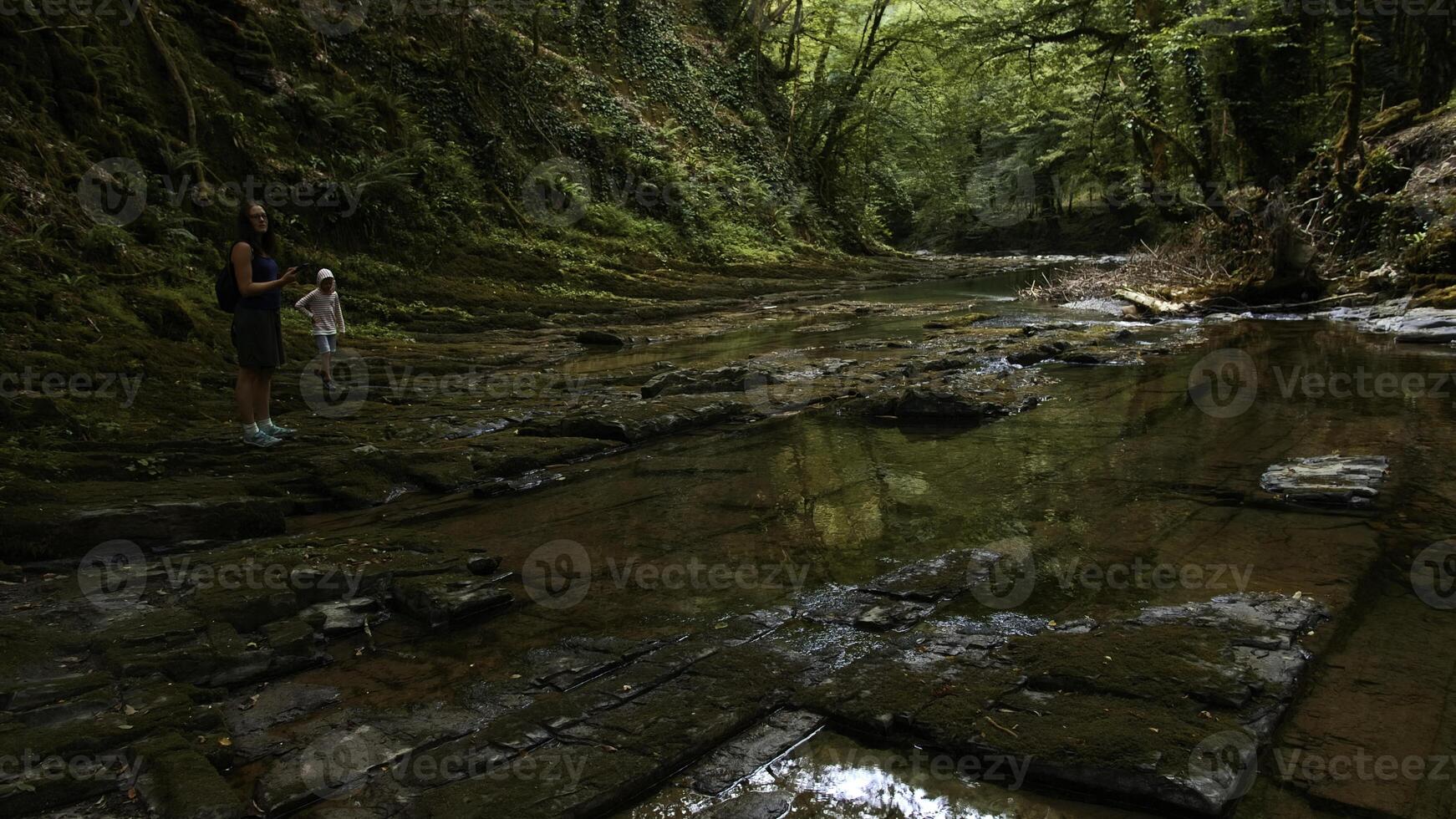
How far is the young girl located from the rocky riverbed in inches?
47.6

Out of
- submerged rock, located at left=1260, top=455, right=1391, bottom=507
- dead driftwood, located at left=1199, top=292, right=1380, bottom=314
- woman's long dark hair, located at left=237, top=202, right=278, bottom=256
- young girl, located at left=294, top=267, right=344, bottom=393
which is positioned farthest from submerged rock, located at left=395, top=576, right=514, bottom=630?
dead driftwood, located at left=1199, top=292, right=1380, bottom=314

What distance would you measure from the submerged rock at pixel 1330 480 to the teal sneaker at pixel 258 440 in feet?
23.5

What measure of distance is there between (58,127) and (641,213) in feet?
46.6

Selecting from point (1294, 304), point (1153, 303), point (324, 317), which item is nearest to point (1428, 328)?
point (1294, 304)

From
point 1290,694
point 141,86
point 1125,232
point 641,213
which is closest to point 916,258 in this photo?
point 1125,232

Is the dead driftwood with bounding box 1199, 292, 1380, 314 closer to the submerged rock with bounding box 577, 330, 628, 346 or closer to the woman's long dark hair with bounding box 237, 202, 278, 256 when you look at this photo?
the submerged rock with bounding box 577, 330, 628, 346

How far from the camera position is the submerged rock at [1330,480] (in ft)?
15.8

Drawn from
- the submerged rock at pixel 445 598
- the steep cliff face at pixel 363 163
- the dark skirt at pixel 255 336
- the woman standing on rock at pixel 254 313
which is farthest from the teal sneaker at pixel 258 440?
the submerged rock at pixel 445 598

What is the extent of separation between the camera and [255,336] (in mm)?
6324

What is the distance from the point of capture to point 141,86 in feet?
36.8

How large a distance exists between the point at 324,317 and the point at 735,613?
685cm

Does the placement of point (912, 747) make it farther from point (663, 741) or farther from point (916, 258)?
point (916, 258)

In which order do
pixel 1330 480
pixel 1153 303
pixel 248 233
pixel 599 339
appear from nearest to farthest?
pixel 1330 480 → pixel 248 233 → pixel 599 339 → pixel 1153 303

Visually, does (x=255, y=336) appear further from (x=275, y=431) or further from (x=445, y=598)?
(x=445, y=598)
